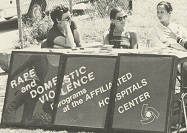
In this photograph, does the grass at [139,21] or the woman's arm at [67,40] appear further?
the grass at [139,21]

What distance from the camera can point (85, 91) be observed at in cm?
639

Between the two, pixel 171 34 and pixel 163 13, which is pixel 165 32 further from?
pixel 163 13

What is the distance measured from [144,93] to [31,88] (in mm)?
1380

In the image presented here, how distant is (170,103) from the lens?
5906 mm

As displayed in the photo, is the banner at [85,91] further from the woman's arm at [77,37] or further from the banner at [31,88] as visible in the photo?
the woman's arm at [77,37]

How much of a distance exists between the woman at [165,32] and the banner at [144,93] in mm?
1366

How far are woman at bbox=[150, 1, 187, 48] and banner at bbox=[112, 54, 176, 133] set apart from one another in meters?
1.37

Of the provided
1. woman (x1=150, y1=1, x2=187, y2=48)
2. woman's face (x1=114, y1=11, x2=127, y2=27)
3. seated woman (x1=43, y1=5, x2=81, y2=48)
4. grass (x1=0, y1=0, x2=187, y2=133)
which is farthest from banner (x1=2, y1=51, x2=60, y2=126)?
grass (x1=0, y1=0, x2=187, y2=133)

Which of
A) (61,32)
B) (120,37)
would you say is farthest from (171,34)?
(61,32)

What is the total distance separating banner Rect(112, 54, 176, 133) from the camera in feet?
19.5

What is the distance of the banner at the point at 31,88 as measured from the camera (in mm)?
6555

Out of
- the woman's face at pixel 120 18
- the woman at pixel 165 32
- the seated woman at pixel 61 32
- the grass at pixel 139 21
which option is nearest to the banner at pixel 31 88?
the seated woman at pixel 61 32

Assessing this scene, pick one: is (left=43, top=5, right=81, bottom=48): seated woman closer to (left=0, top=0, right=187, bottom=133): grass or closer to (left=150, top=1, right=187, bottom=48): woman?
(left=150, top=1, right=187, bottom=48): woman

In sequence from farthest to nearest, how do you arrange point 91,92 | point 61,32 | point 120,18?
point 61,32
point 120,18
point 91,92
